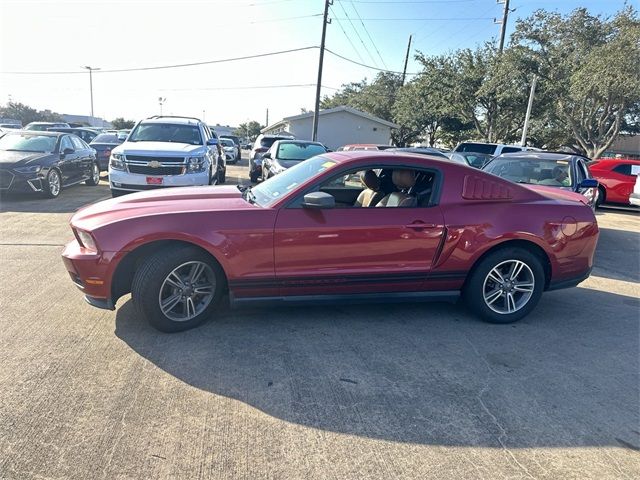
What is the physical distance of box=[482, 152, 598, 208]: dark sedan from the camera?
23.6ft

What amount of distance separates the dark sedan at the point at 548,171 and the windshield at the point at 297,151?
16.2 ft

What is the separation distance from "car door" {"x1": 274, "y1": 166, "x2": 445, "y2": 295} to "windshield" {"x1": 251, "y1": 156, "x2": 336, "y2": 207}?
23 centimetres

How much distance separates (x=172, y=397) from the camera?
9.09ft

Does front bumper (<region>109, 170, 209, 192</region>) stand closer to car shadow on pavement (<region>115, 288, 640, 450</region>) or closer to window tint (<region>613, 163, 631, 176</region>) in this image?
car shadow on pavement (<region>115, 288, 640, 450</region>)

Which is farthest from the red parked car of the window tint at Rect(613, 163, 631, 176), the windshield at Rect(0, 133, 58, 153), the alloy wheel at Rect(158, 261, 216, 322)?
the windshield at Rect(0, 133, 58, 153)

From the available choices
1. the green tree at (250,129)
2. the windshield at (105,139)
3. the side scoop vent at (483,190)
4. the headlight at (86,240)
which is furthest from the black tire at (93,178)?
the green tree at (250,129)

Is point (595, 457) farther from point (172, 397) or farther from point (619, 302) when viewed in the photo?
point (619, 302)

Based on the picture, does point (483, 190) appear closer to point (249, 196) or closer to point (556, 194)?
point (556, 194)

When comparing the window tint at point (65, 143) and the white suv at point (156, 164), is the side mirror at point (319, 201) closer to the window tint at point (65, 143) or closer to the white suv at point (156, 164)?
the white suv at point (156, 164)

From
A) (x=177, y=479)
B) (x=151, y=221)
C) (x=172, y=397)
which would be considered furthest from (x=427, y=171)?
(x=177, y=479)

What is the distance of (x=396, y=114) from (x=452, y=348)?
3463 cm

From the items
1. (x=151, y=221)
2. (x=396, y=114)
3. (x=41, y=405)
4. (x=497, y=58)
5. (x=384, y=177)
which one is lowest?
(x=41, y=405)

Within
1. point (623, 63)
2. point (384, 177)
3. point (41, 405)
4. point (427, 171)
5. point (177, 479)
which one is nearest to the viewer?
point (177, 479)

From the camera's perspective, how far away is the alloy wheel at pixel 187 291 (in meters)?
3.51
